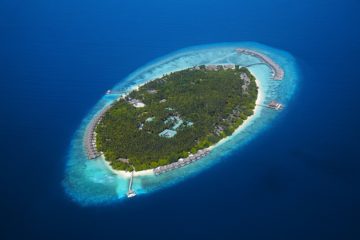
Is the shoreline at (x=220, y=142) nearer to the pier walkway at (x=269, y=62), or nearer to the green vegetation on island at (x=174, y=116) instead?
the green vegetation on island at (x=174, y=116)

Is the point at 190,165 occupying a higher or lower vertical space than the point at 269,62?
lower

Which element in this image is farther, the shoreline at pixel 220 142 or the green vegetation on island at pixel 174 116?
the green vegetation on island at pixel 174 116

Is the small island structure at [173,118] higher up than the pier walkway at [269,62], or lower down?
lower down

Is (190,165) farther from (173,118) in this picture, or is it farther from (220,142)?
(173,118)

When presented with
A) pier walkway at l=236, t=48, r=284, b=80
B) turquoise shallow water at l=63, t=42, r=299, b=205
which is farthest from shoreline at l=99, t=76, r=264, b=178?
pier walkway at l=236, t=48, r=284, b=80

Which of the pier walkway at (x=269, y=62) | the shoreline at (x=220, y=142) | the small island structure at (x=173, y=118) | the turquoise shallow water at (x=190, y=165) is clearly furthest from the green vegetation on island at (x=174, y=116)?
the pier walkway at (x=269, y=62)

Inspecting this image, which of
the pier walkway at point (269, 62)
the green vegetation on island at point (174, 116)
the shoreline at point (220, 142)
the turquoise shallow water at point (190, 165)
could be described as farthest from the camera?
the pier walkway at point (269, 62)

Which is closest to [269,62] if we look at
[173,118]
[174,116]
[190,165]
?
[174,116]

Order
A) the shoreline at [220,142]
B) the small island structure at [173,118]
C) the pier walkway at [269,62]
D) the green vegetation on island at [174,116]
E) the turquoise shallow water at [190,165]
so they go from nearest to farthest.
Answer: the turquoise shallow water at [190,165] → the shoreline at [220,142] → the small island structure at [173,118] → the green vegetation on island at [174,116] → the pier walkway at [269,62]
